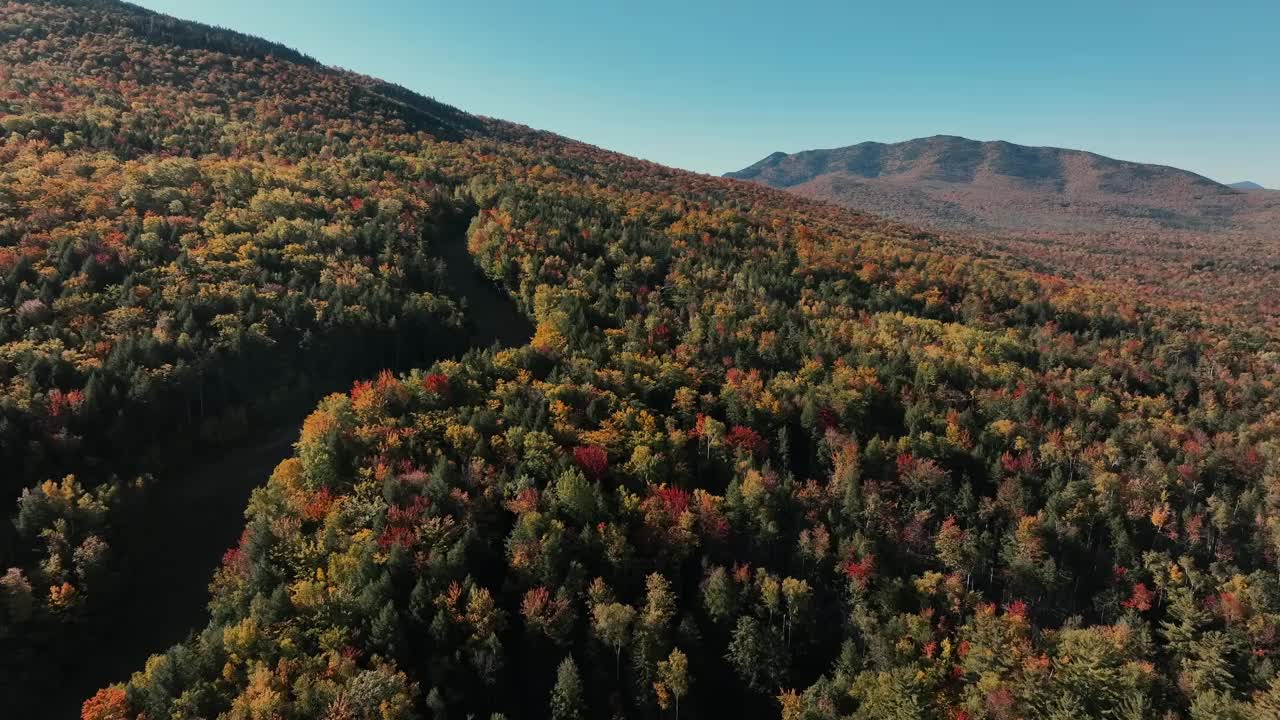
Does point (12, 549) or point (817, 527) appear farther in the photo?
point (817, 527)

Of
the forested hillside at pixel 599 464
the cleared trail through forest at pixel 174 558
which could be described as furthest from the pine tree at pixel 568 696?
the cleared trail through forest at pixel 174 558

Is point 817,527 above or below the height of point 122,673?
above

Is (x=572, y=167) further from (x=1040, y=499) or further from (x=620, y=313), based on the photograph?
(x=1040, y=499)

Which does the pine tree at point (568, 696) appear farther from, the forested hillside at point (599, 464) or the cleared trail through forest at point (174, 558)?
the cleared trail through forest at point (174, 558)

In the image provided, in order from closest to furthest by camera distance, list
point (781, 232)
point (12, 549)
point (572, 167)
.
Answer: point (12, 549) < point (781, 232) < point (572, 167)

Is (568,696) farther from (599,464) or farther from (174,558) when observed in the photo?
(174,558)

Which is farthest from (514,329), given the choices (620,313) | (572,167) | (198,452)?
Result: (572,167)

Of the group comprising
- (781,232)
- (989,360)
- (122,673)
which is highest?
(781,232)
